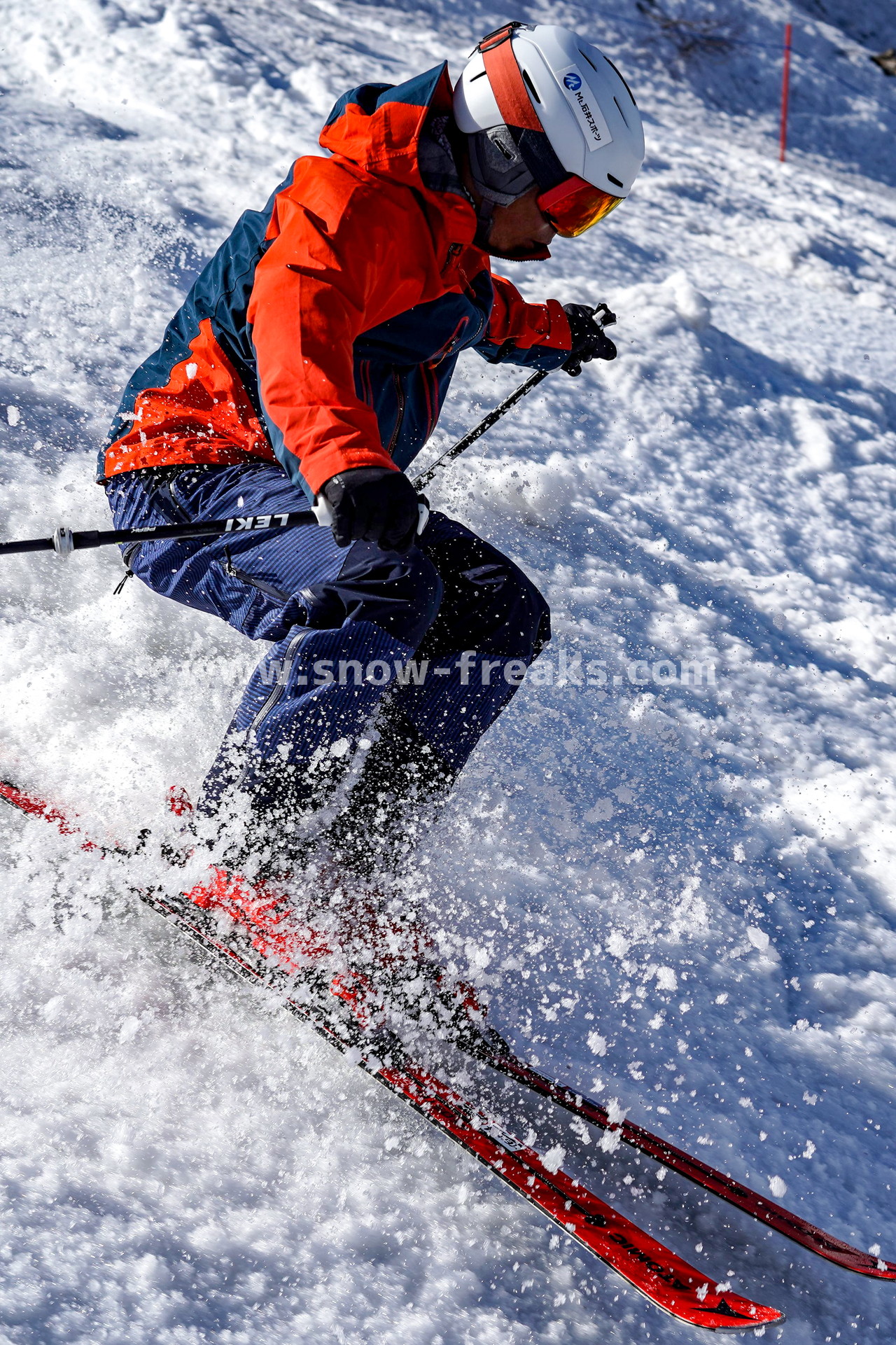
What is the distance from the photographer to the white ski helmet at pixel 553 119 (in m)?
2.02

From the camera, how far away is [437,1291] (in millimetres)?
1725

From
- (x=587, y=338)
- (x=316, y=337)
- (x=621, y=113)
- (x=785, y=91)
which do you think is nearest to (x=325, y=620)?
(x=316, y=337)

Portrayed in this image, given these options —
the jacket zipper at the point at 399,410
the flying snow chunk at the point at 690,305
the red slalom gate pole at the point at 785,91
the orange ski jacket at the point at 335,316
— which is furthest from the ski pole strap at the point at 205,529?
the red slalom gate pole at the point at 785,91

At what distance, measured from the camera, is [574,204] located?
2145 mm

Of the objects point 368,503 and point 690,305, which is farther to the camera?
point 690,305

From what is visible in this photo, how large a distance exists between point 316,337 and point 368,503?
353mm

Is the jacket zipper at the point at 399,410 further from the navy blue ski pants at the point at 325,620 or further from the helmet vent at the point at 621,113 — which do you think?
the helmet vent at the point at 621,113

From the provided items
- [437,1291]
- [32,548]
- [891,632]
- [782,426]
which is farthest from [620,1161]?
[782,426]

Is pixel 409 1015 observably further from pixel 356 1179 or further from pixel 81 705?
pixel 81 705

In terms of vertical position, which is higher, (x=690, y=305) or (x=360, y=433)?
(x=360, y=433)

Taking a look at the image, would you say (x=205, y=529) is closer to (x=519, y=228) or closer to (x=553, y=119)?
(x=519, y=228)

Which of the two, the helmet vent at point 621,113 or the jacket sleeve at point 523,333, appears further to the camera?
the jacket sleeve at point 523,333

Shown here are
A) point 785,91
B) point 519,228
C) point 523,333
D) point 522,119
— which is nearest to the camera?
point 522,119

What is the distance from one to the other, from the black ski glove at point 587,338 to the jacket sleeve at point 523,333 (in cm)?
7
